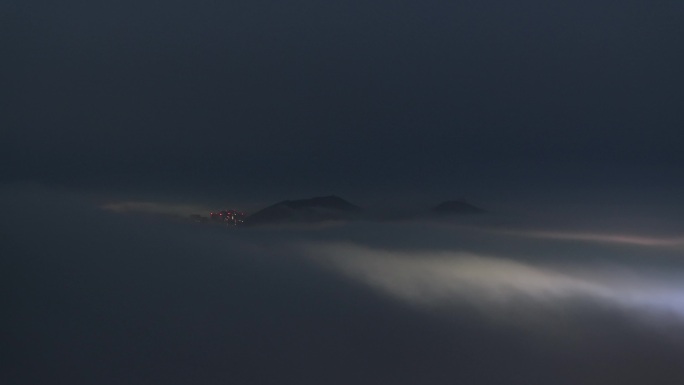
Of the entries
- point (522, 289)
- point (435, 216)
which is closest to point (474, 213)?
point (435, 216)

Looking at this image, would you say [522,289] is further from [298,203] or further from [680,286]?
[298,203]

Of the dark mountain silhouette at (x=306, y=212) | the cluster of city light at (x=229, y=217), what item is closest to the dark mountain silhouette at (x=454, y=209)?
the dark mountain silhouette at (x=306, y=212)

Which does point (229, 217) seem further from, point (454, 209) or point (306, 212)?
point (454, 209)

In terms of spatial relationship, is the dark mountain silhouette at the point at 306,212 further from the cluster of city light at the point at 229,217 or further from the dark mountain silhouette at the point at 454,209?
the dark mountain silhouette at the point at 454,209

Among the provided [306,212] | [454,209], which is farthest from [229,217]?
[454,209]

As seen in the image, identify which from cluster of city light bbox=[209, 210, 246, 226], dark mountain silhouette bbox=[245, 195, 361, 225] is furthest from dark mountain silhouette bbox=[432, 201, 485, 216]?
cluster of city light bbox=[209, 210, 246, 226]
